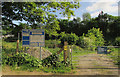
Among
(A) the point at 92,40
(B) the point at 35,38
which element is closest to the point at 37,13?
(B) the point at 35,38

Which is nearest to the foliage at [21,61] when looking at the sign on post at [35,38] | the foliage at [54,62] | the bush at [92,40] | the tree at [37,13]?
the foliage at [54,62]

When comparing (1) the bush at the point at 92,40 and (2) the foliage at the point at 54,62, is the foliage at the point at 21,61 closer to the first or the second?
(2) the foliage at the point at 54,62

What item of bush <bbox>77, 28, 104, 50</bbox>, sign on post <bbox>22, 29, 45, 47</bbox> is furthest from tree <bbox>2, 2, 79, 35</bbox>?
bush <bbox>77, 28, 104, 50</bbox>

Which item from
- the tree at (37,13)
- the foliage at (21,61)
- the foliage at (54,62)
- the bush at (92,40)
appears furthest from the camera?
the bush at (92,40)

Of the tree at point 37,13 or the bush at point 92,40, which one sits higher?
the tree at point 37,13

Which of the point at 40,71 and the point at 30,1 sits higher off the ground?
the point at 30,1

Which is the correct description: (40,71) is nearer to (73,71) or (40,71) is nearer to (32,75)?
(32,75)

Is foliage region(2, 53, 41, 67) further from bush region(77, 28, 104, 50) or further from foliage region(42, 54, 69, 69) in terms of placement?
bush region(77, 28, 104, 50)

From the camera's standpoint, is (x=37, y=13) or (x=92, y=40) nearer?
(x=37, y=13)

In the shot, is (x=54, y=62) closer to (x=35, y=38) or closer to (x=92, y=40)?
(x=35, y=38)

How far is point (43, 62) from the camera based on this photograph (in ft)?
23.4

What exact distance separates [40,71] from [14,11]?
22.0 feet

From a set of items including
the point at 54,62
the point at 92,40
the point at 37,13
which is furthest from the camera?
the point at 92,40

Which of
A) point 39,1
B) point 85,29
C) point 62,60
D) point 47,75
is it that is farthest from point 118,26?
point 47,75
